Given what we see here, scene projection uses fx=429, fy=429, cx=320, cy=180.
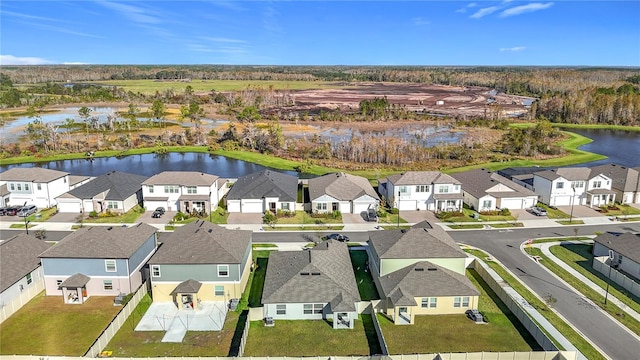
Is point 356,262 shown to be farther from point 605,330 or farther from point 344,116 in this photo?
point 344,116

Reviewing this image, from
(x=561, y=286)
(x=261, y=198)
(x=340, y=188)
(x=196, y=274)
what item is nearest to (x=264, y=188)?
(x=261, y=198)

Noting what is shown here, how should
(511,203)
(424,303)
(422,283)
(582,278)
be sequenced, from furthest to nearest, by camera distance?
(511,203), (582,278), (422,283), (424,303)

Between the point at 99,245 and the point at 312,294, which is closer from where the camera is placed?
the point at 312,294

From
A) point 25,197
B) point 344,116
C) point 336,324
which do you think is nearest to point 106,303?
point 336,324

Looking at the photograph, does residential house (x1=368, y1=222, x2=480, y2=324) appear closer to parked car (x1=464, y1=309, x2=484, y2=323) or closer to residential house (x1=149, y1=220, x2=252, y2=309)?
parked car (x1=464, y1=309, x2=484, y2=323)

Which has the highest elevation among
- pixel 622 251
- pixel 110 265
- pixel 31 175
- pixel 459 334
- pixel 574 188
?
pixel 31 175

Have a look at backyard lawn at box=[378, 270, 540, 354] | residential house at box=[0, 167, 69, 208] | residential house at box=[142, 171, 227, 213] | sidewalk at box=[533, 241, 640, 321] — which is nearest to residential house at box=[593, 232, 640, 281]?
sidewalk at box=[533, 241, 640, 321]

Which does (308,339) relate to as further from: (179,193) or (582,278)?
(179,193)

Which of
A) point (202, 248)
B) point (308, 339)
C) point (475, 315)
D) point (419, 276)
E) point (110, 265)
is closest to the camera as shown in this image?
point (308, 339)
